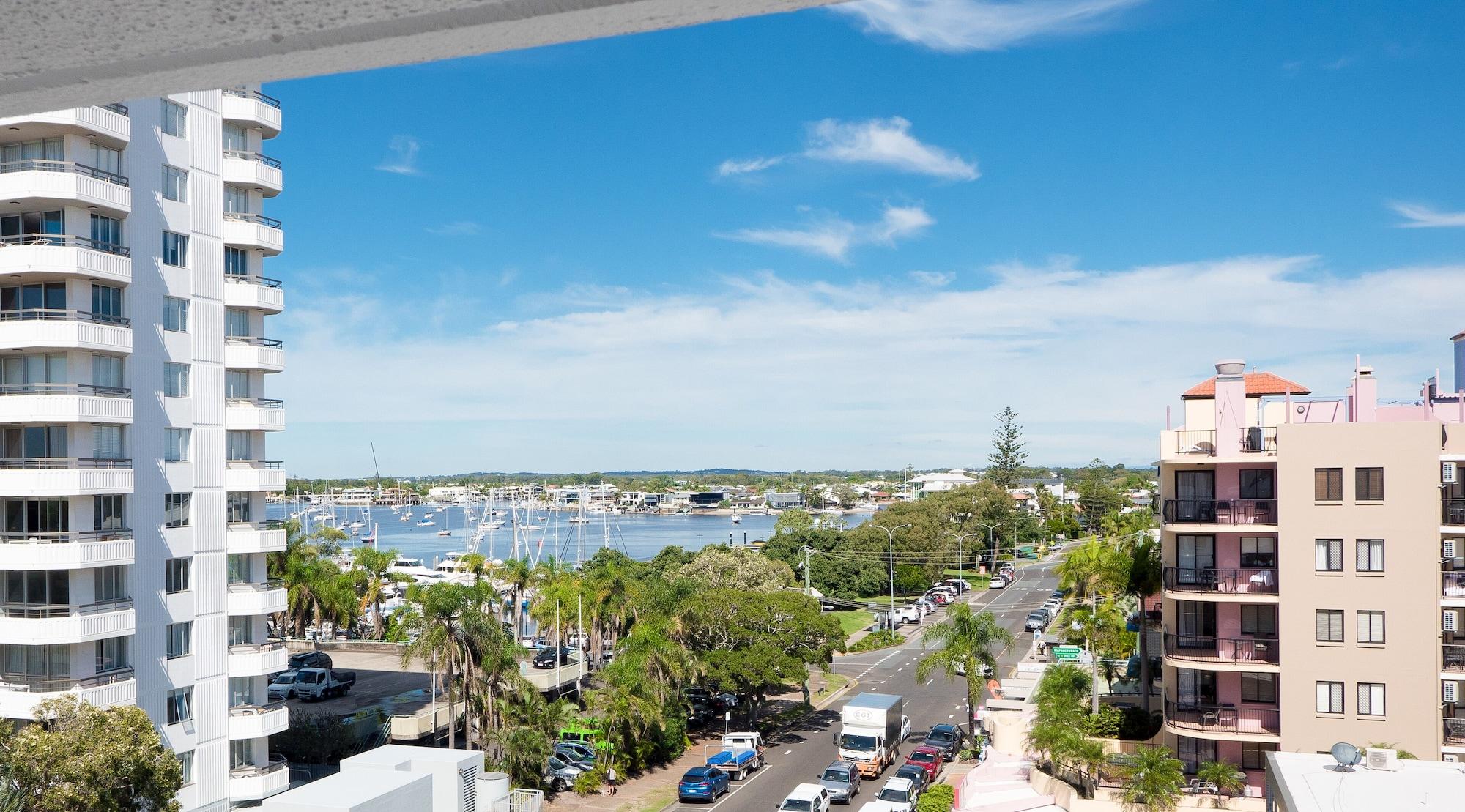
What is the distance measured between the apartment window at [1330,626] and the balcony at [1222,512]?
2.40 m

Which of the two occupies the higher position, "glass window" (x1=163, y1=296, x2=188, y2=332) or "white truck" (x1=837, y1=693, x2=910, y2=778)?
"glass window" (x1=163, y1=296, x2=188, y2=332)

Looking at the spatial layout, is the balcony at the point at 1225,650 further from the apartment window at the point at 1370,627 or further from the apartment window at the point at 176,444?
the apartment window at the point at 176,444

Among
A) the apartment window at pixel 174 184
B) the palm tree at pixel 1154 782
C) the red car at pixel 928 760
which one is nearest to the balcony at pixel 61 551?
the apartment window at pixel 174 184

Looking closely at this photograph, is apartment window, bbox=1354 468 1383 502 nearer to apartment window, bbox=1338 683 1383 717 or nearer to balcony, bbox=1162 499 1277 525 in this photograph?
balcony, bbox=1162 499 1277 525

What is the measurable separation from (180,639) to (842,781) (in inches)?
722

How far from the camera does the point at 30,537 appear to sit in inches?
936

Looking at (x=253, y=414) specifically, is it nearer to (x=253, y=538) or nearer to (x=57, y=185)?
(x=253, y=538)

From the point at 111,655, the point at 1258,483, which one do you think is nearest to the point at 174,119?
the point at 111,655

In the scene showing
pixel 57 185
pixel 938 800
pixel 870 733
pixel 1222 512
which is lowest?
pixel 938 800

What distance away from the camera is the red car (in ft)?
115

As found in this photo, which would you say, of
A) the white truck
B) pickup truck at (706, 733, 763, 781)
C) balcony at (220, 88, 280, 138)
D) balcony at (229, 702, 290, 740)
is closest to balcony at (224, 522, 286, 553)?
balcony at (229, 702, 290, 740)

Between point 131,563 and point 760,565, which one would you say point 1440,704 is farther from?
point 760,565

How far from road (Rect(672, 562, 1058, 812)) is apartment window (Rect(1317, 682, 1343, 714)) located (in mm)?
12643

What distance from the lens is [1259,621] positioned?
2788 cm
